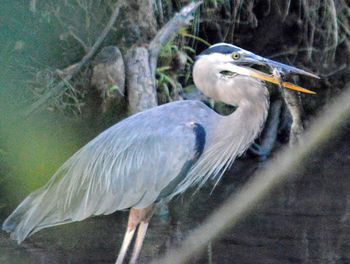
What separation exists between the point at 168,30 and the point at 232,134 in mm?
1726

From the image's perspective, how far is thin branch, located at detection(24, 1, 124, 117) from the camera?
6.59m

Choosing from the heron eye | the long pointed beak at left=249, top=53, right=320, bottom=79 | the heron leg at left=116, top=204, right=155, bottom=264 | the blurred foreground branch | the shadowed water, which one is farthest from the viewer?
the blurred foreground branch

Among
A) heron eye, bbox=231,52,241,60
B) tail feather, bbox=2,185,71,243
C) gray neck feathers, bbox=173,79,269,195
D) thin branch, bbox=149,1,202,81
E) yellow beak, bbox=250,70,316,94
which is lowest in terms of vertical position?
tail feather, bbox=2,185,71,243

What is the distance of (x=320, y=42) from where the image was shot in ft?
27.0

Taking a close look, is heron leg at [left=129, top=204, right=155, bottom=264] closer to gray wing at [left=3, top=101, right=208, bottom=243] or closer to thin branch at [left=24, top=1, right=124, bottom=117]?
gray wing at [left=3, top=101, right=208, bottom=243]

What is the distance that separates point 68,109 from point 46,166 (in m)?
0.47

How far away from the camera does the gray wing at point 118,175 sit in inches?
196

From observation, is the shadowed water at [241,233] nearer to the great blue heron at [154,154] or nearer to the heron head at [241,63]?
the great blue heron at [154,154]

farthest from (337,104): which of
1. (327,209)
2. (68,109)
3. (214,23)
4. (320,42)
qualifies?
(68,109)

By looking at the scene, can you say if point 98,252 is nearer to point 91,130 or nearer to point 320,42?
point 91,130

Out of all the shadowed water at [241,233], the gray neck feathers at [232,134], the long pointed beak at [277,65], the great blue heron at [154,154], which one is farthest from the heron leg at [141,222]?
the long pointed beak at [277,65]

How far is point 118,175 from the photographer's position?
5117 mm

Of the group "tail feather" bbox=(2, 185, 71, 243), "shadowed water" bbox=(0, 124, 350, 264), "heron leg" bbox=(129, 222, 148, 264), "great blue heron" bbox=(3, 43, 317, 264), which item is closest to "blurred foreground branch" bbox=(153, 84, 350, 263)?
"shadowed water" bbox=(0, 124, 350, 264)

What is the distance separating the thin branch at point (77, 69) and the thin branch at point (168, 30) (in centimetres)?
36
